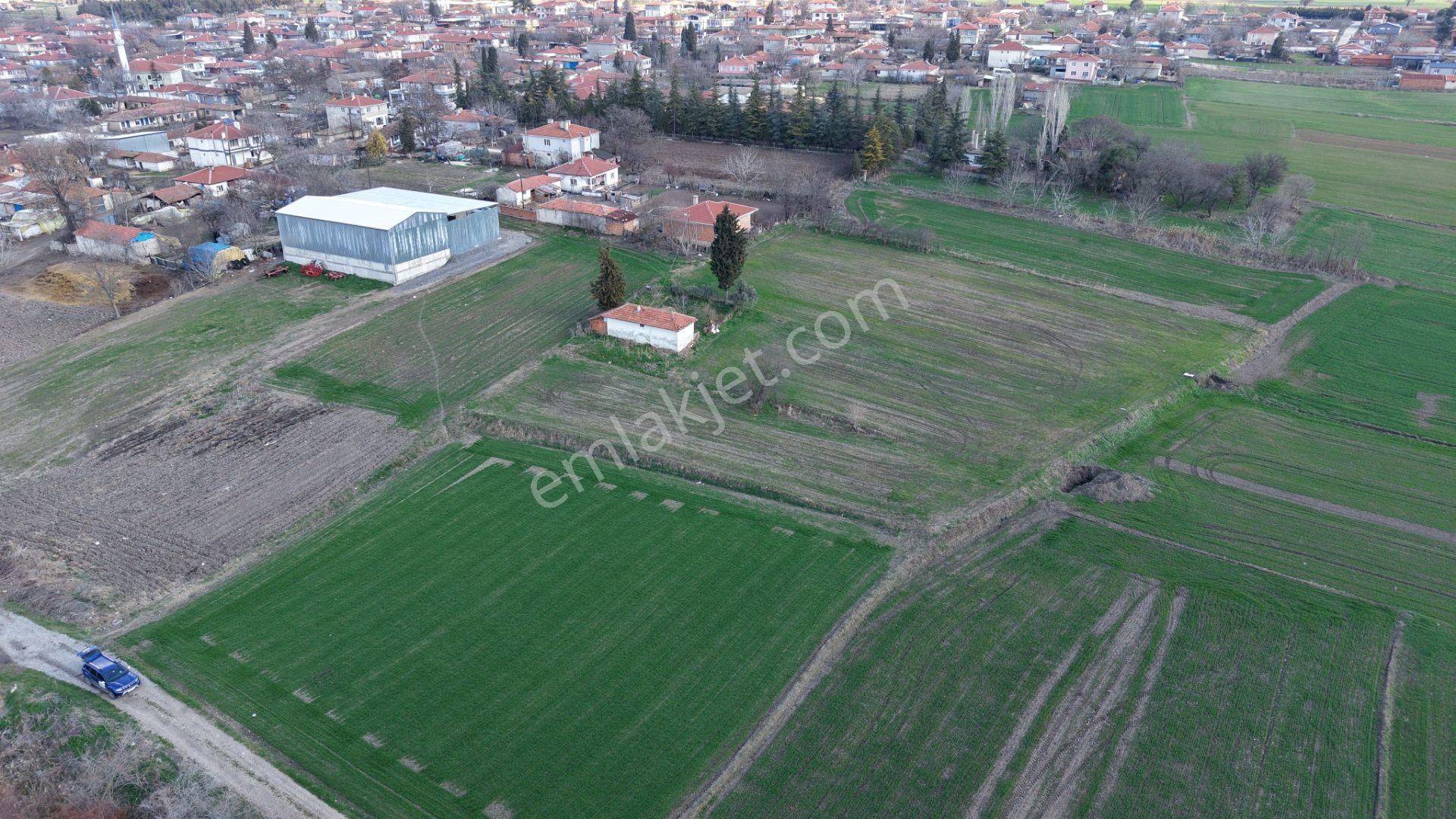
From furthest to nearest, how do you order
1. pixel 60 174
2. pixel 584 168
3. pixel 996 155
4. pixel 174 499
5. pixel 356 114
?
1. pixel 356 114
2. pixel 996 155
3. pixel 584 168
4. pixel 60 174
5. pixel 174 499

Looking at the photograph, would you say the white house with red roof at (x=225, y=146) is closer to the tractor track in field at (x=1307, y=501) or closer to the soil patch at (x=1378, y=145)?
the tractor track in field at (x=1307, y=501)

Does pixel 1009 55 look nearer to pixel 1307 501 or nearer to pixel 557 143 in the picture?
pixel 557 143

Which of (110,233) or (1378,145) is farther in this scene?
(1378,145)

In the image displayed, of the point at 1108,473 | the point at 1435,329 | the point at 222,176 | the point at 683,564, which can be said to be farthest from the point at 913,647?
the point at 222,176

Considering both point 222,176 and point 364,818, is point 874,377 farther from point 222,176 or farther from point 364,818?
point 222,176

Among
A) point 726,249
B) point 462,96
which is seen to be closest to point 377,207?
point 726,249

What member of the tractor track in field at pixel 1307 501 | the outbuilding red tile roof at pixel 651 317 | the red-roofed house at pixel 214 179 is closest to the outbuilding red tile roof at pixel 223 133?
the red-roofed house at pixel 214 179
